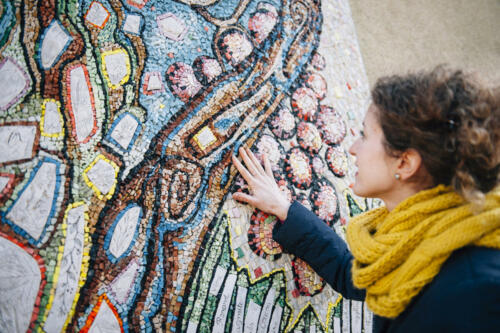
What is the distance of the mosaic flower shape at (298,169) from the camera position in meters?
1.36

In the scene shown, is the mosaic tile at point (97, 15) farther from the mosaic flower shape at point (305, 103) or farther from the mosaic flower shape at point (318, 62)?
the mosaic flower shape at point (318, 62)

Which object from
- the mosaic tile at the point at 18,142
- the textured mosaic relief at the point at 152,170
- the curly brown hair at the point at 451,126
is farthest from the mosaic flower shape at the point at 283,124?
the mosaic tile at the point at 18,142

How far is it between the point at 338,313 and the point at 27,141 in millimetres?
1292

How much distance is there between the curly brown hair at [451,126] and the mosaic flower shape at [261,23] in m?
0.78

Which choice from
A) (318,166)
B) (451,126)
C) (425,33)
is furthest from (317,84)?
(425,33)

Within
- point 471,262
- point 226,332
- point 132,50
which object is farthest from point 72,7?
point 471,262

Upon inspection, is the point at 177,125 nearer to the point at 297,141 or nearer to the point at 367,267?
the point at 297,141

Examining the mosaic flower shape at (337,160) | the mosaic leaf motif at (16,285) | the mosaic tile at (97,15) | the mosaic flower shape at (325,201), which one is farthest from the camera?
the mosaic flower shape at (337,160)

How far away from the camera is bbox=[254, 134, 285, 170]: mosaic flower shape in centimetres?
130

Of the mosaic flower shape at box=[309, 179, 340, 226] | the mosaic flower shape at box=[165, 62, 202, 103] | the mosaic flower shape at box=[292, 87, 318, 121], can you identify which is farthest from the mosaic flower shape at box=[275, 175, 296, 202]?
the mosaic flower shape at box=[165, 62, 202, 103]

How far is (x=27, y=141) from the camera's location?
2.95 feet

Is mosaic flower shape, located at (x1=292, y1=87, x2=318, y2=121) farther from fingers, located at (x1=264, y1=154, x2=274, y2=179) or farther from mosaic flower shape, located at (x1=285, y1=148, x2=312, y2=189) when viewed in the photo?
fingers, located at (x1=264, y1=154, x2=274, y2=179)

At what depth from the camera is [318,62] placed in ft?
5.39

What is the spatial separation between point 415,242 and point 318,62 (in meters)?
1.11
